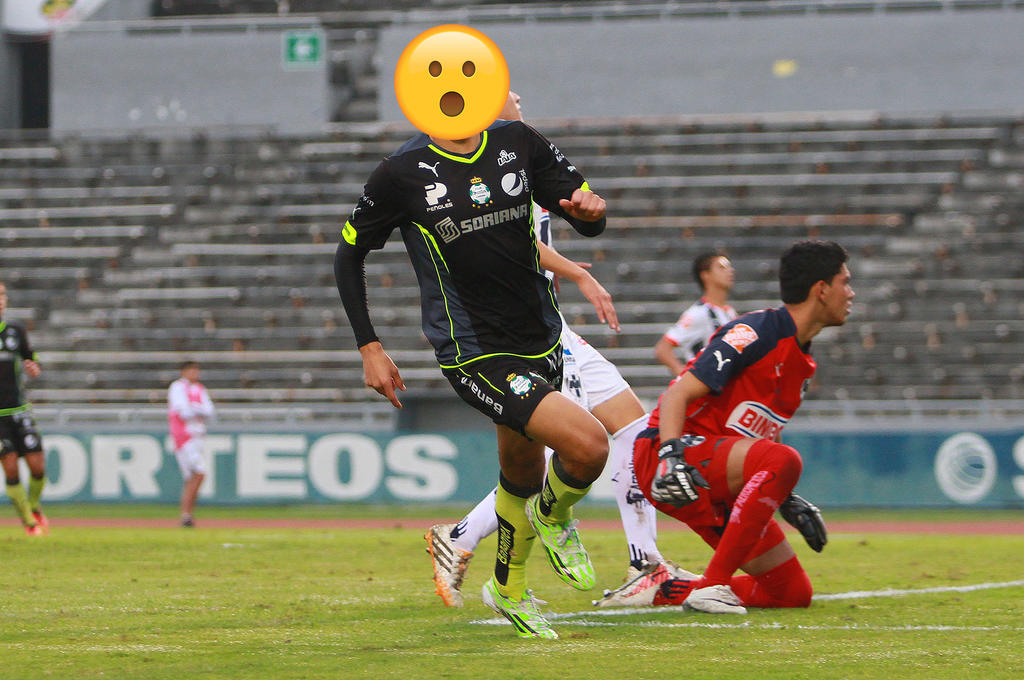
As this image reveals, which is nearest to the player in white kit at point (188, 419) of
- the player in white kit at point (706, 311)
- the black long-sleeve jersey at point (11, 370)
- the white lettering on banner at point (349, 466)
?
the white lettering on banner at point (349, 466)

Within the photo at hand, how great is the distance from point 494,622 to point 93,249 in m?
20.5

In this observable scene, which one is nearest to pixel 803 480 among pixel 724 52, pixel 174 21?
pixel 724 52

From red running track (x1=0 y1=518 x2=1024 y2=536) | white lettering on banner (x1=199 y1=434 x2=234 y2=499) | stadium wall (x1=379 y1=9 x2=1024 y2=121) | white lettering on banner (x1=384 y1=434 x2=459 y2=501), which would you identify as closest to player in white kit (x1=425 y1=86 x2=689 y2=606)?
red running track (x1=0 y1=518 x2=1024 y2=536)

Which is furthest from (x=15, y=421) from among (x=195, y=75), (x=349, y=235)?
(x=195, y=75)

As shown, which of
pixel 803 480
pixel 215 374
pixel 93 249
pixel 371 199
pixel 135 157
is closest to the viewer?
pixel 371 199

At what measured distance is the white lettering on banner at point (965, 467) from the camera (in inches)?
669

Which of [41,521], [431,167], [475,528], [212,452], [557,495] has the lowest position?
[212,452]

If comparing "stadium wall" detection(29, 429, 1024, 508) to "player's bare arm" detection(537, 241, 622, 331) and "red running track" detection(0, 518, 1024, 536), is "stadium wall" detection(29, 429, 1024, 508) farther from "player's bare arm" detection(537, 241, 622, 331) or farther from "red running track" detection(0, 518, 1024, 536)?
"player's bare arm" detection(537, 241, 622, 331)

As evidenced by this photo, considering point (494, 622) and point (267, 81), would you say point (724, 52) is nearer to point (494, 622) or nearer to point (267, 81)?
point (267, 81)

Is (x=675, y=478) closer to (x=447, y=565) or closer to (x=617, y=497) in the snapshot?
(x=617, y=497)

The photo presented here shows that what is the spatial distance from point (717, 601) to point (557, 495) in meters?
1.18

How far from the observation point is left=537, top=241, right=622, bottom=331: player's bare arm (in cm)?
620

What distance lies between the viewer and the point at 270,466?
60.6 feet

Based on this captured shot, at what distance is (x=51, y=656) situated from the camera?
17.9 ft
